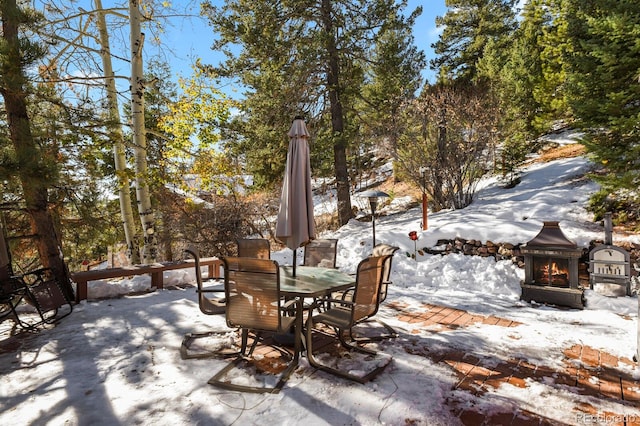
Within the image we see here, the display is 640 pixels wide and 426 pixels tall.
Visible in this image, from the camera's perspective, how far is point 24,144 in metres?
4.32

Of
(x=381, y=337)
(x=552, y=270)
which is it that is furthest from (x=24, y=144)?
(x=552, y=270)

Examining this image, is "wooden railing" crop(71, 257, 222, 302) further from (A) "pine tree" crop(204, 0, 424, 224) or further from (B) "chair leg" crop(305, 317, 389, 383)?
(A) "pine tree" crop(204, 0, 424, 224)

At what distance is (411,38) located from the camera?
39.0 feet

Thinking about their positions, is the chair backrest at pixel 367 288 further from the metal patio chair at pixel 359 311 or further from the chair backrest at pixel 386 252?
the chair backrest at pixel 386 252

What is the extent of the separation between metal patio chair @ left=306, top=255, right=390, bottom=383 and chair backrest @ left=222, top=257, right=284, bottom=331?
0.48 meters

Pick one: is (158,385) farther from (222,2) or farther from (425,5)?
(425,5)

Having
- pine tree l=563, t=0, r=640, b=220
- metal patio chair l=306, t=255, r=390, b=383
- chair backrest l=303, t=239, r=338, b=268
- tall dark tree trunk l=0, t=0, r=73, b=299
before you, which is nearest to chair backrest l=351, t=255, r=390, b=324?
metal patio chair l=306, t=255, r=390, b=383

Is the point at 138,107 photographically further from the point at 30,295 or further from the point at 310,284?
the point at 310,284

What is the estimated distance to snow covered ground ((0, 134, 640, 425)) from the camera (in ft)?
7.73

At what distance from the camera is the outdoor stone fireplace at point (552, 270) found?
4.69 metres

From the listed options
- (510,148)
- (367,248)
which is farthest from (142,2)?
(510,148)

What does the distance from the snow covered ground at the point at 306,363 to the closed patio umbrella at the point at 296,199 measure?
1.31 m

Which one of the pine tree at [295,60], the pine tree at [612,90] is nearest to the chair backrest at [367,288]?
the pine tree at [612,90]

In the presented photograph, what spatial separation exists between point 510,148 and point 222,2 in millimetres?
9867
